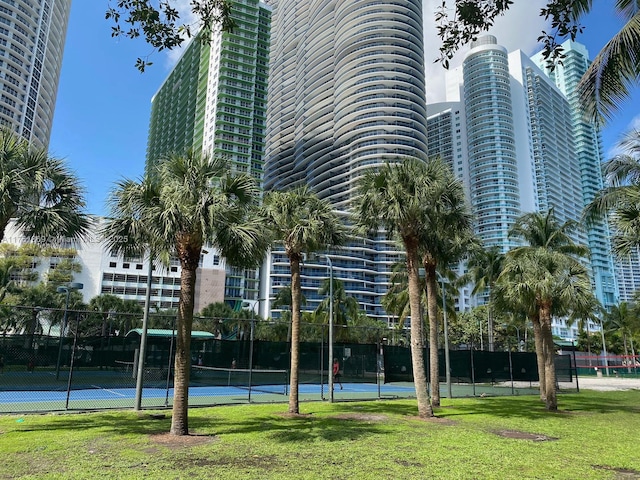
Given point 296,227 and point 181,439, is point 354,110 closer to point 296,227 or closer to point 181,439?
point 296,227

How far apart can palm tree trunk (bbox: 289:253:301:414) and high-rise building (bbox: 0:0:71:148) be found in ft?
335

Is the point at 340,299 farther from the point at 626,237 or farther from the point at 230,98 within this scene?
the point at 230,98

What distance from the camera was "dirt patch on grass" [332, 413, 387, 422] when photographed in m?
15.9

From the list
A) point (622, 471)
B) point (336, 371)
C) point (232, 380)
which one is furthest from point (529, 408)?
point (232, 380)

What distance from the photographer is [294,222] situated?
56.3 ft

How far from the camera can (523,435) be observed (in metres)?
13.5

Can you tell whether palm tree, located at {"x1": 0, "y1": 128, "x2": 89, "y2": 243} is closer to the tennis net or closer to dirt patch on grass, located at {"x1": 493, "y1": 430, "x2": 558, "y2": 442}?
dirt patch on grass, located at {"x1": 493, "y1": 430, "x2": 558, "y2": 442}

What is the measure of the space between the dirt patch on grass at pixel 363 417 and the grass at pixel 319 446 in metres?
0.03

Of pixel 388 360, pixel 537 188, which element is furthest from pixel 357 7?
pixel 388 360

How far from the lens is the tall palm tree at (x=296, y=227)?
55.2 ft

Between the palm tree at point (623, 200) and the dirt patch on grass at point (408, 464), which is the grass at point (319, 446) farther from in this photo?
the palm tree at point (623, 200)

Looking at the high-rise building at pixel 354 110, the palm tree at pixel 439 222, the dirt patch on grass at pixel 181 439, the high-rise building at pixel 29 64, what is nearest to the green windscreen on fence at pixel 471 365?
the palm tree at pixel 439 222

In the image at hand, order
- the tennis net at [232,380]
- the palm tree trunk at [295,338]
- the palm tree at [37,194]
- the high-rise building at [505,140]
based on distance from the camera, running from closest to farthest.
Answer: the palm tree at [37,194]
the palm tree trunk at [295,338]
the tennis net at [232,380]
the high-rise building at [505,140]

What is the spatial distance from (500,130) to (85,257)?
14220 cm
